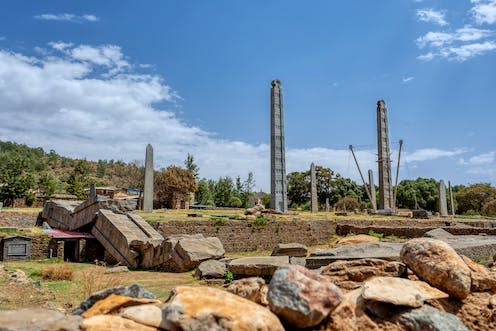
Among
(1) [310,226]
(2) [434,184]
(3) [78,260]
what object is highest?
(2) [434,184]

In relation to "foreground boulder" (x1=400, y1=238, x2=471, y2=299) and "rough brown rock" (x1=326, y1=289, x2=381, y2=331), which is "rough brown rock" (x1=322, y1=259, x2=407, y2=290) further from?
"rough brown rock" (x1=326, y1=289, x2=381, y2=331)

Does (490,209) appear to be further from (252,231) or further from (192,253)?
(192,253)

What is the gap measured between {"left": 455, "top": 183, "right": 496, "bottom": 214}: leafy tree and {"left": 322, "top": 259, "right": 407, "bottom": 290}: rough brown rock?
48.6m

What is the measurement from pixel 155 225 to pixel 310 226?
7.30 meters

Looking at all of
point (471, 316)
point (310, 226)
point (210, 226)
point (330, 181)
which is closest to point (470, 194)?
point (330, 181)

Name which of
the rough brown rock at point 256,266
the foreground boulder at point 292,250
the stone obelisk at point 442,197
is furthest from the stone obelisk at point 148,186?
the stone obelisk at point 442,197

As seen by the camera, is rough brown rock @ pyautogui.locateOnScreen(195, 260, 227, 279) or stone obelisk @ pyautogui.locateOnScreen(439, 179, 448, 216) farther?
stone obelisk @ pyautogui.locateOnScreen(439, 179, 448, 216)

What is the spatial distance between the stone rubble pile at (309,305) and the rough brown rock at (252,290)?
11 mm

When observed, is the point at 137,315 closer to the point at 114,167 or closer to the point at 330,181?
the point at 330,181

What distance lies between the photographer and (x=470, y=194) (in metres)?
49.8

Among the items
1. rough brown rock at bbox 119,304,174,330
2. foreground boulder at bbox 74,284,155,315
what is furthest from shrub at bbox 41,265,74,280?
rough brown rock at bbox 119,304,174,330

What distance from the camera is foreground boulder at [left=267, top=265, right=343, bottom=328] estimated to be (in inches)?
157

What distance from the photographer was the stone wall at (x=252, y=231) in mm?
16567

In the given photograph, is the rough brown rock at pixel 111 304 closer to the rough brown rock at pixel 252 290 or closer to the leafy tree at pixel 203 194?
the rough brown rock at pixel 252 290
